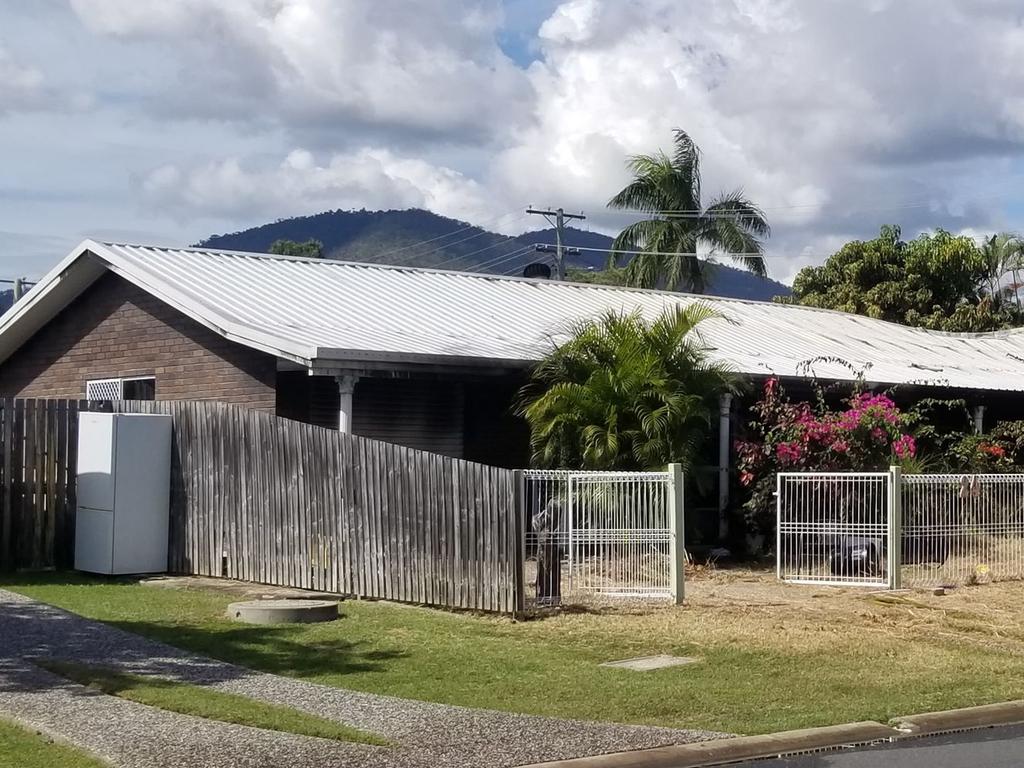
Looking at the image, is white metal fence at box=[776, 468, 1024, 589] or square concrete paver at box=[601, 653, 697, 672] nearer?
square concrete paver at box=[601, 653, 697, 672]

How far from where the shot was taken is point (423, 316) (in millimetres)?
20469

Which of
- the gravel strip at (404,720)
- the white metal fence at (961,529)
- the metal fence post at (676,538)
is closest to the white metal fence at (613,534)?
the metal fence post at (676,538)

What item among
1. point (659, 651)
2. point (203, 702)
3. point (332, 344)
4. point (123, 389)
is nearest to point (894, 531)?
point (659, 651)

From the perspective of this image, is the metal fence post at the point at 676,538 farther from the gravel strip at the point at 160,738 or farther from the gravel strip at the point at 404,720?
the gravel strip at the point at 160,738

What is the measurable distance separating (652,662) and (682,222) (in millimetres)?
34244

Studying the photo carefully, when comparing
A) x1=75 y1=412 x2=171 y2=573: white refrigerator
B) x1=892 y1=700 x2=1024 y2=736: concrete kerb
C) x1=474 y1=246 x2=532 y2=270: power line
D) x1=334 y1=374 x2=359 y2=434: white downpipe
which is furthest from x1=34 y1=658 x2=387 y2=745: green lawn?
x1=474 y1=246 x2=532 y2=270: power line

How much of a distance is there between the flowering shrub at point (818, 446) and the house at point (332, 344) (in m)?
0.72

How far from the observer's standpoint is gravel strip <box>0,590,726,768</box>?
8156 mm

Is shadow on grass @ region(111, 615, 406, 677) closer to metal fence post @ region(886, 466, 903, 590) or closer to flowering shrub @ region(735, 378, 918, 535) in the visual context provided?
metal fence post @ region(886, 466, 903, 590)

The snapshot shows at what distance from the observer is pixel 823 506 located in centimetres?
1638

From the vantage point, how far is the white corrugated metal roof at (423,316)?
1791cm

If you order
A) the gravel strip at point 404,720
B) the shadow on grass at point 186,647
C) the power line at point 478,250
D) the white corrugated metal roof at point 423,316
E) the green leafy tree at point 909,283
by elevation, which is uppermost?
the power line at point 478,250

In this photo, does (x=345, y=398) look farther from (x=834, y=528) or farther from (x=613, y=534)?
(x=834, y=528)

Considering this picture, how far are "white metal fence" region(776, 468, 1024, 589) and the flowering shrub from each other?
2.05m
